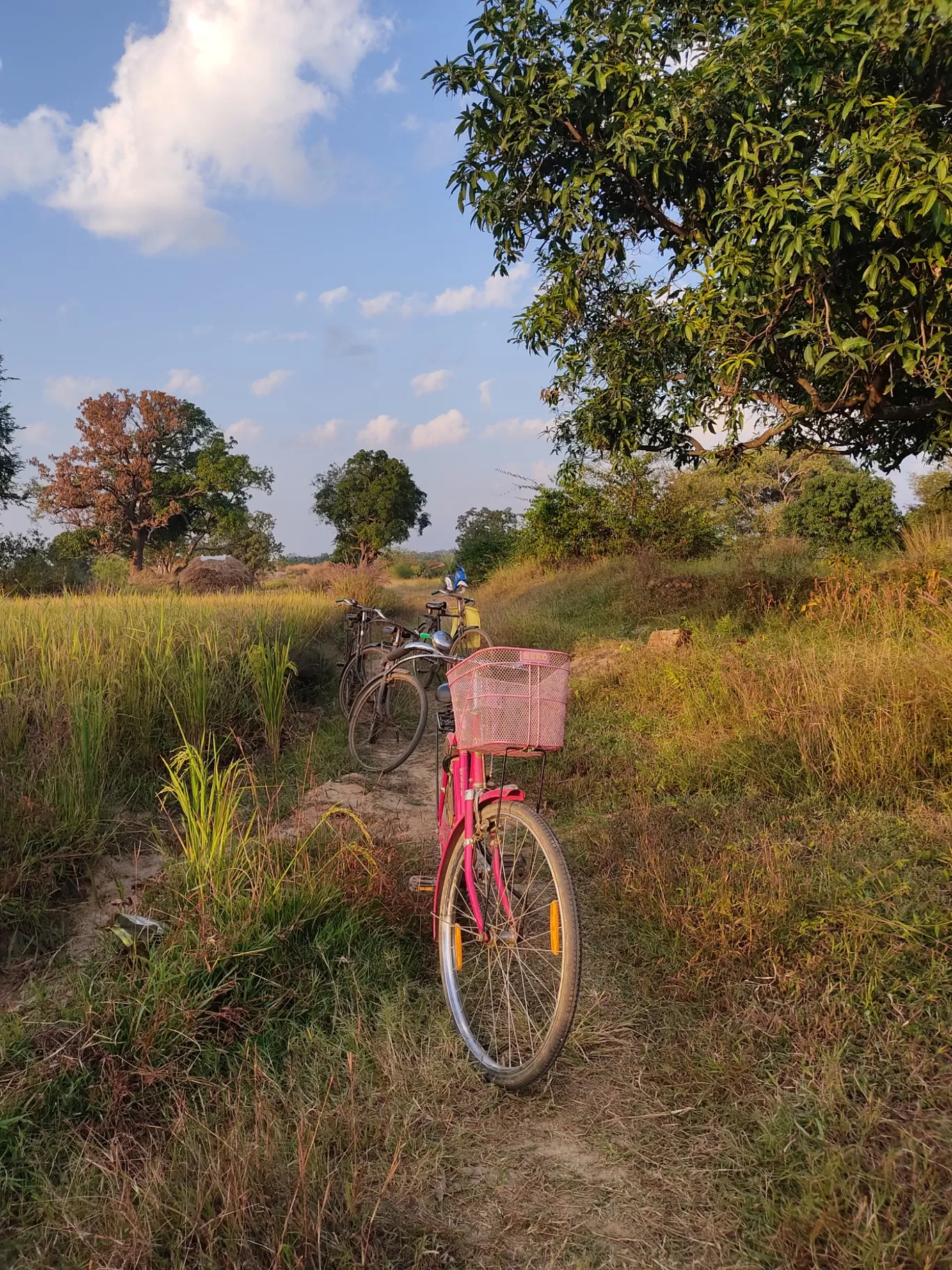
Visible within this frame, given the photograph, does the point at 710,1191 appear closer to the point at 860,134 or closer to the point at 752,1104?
the point at 752,1104

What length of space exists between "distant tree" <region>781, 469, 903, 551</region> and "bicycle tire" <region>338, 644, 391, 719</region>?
1159 cm

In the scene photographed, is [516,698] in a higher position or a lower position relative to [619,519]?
lower

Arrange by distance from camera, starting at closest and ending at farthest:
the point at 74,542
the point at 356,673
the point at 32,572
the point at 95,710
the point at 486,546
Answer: the point at 95,710
the point at 356,673
the point at 32,572
the point at 486,546
the point at 74,542

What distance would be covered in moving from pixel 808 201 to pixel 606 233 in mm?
1875

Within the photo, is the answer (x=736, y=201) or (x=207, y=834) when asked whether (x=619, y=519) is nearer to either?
(x=736, y=201)

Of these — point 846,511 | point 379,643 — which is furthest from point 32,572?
point 846,511

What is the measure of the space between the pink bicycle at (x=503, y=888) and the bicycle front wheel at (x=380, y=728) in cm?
245

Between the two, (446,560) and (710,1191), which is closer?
(710,1191)

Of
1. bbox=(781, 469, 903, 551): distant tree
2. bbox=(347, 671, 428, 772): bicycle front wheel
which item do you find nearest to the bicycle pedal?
bbox=(347, 671, 428, 772): bicycle front wheel

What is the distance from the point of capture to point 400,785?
5.71 meters

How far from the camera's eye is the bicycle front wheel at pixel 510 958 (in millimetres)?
2381

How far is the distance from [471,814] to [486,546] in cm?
1953

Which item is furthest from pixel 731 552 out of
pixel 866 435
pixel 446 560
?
pixel 446 560

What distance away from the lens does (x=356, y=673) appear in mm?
6918
